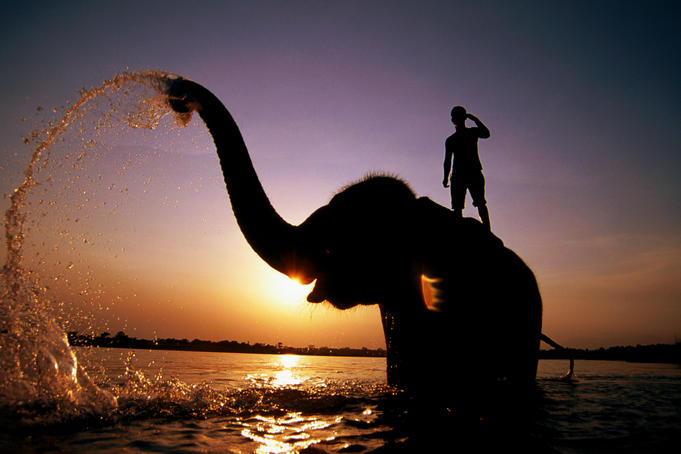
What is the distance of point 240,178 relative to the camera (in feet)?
12.5

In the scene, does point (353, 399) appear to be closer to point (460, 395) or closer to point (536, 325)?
point (460, 395)

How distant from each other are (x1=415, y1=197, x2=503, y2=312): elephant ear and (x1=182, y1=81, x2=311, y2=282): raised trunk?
1754mm

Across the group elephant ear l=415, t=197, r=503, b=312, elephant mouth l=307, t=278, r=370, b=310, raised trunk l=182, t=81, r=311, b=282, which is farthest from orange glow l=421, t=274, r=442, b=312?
raised trunk l=182, t=81, r=311, b=282

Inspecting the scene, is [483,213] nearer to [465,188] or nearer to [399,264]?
[465,188]

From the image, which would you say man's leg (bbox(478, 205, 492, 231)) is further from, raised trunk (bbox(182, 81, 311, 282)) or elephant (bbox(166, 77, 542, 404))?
raised trunk (bbox(182, 81, 311, 282))

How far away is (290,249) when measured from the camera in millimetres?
4164

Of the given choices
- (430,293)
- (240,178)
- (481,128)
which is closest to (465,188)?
(481,128)

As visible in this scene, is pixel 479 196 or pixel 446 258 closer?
pixel 446 258

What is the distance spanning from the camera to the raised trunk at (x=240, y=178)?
12.6ft

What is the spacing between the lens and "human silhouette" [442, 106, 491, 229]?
6.68 m

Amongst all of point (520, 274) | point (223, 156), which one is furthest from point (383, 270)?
point (520, 274)

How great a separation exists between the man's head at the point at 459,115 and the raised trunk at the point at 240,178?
13.8 ft

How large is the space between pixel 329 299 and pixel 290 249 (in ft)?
2.39

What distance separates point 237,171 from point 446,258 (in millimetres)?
2496
